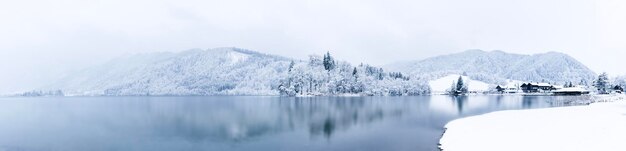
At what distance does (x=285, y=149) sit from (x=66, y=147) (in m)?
22.4

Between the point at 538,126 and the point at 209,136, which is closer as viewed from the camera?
the point at 538,126

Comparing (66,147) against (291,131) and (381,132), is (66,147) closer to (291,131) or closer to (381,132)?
(291,131)

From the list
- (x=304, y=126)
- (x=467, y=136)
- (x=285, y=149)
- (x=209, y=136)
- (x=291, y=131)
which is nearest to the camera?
(x=285, y=149)

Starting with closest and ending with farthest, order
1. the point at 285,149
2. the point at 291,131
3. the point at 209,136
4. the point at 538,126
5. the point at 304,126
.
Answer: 1. the point at 285,149
2. the point at 538,126
3. the point at 209,136
4. the point at 291,131
5. the point at 304,126

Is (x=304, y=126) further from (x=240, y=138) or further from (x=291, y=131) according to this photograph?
(x=240, y=138)

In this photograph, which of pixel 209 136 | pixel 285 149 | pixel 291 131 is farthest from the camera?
pixel 291 131

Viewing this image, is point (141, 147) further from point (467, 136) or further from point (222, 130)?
point (467, 136)

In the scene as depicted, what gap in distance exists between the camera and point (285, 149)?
40.0 metres

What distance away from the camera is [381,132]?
52.5 metres

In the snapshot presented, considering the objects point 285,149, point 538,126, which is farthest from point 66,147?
point 538,126

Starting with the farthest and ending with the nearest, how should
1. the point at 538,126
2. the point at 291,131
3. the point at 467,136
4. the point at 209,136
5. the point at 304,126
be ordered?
1. the point at 304,126
2. the point at 291,131
3. the point at 209,136
4. the point at 538,126
5. the point at 467,136

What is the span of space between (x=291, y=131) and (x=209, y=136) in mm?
10528

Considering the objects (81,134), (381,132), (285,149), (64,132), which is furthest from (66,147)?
(381,132)

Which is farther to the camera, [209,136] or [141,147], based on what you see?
[209,136]
